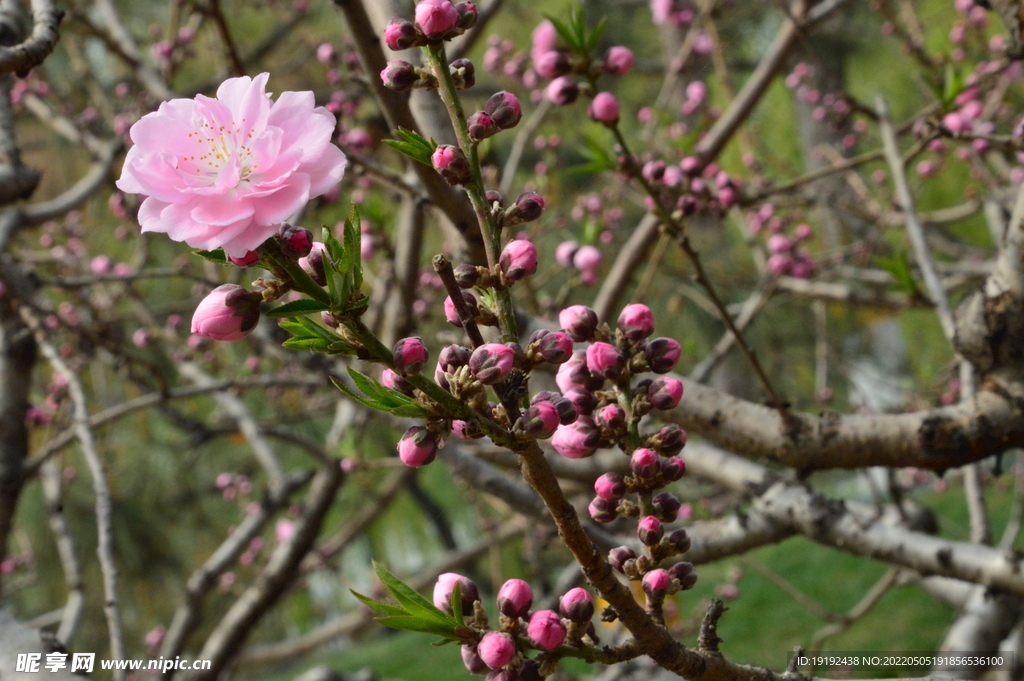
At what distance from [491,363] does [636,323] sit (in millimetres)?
245

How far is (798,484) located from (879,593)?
41.0 inches

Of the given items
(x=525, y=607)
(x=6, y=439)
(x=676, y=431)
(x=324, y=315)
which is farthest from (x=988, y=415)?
(x=6, y=439)

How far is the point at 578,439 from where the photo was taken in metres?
0.62

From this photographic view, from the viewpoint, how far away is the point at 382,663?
521cm

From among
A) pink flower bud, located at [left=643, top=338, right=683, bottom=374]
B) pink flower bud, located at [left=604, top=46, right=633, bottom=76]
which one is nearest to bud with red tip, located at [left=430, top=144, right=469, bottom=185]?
pink flower bud, located at [left=643, top=338, right=683, bottom=374]

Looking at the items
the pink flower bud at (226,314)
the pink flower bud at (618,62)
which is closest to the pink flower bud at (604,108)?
the pink flower bud at (618,62)

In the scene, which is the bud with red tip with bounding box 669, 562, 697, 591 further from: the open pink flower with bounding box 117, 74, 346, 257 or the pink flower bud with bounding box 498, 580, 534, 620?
the open pink flower with bounding box 117, 74, 346, 257

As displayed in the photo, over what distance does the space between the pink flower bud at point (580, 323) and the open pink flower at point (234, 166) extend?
0.26m

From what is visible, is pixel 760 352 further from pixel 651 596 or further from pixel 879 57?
pixel 651 596

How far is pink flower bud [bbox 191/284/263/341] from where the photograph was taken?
1.74 feet

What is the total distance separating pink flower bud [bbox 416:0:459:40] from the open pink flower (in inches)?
4.6

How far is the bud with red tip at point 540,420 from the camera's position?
0.51m

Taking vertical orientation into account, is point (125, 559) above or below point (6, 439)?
below

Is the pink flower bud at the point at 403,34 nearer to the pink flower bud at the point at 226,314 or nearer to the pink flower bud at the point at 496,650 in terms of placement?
the pink flower bud at the point at 226,314
